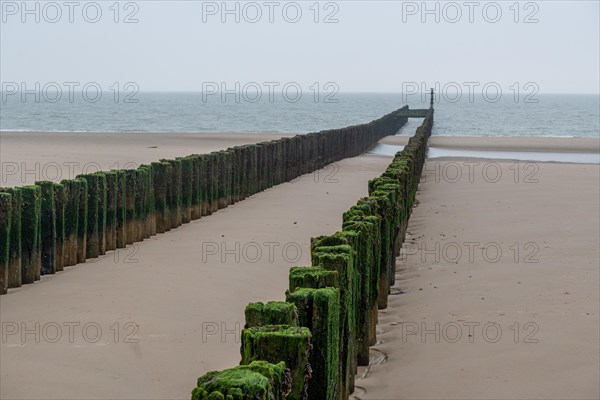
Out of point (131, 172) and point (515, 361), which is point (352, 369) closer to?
point (515, 361)

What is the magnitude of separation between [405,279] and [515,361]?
117 inches

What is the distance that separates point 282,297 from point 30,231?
7.98ft

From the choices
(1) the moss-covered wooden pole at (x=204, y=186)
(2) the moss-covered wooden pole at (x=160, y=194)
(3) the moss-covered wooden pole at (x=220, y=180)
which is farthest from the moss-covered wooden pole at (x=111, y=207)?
(3) the moss-covered wooden pole at (x=220, y=180)

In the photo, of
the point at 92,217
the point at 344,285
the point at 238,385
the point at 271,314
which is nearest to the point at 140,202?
the point at 92,217

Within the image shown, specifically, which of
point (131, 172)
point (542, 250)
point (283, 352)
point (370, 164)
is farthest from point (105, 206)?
point (370, 164)

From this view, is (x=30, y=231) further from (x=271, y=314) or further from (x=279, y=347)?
(x=279, y=347)

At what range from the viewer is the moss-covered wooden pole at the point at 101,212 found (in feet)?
33.4

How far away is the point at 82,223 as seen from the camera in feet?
32.4

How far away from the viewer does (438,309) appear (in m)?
7.90

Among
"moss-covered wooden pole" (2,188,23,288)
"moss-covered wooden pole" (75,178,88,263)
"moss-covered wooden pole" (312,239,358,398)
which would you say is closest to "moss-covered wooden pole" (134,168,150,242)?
"moss-covered wooden pole" (75,178,88,263)

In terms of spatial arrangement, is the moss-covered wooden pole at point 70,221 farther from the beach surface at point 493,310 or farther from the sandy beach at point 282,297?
the beach surface at point 493,310

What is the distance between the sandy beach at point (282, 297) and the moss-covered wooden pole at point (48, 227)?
8.6 inches

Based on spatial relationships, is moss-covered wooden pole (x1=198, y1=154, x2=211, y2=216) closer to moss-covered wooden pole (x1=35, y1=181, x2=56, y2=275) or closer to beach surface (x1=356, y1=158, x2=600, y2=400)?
beach surface (x1=356, y1=158, x2=600, y2=400)

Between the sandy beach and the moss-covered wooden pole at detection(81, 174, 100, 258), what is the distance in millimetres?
201
